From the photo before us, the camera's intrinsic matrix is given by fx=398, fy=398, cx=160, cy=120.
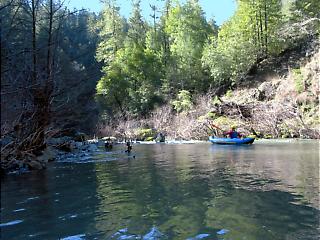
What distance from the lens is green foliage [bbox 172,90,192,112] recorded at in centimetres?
3903

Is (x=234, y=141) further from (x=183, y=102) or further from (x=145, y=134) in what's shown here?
(x=183, y=102)

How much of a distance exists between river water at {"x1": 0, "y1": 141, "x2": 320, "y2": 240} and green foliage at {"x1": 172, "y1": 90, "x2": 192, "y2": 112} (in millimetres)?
24949

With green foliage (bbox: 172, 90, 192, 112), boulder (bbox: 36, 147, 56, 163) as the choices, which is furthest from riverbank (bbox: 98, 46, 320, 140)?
boulder (bbox: 36, 147, 56, 163)

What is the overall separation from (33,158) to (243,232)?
10608mm

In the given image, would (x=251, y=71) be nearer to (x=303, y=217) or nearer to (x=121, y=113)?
(x=121, y=113)

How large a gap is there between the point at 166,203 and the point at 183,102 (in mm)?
31178

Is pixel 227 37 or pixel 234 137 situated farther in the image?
pixel 227 37

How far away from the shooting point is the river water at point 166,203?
6383 millimetres

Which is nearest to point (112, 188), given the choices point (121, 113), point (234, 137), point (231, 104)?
point (234, 137)

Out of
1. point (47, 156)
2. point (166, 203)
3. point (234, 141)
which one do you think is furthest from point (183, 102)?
point (166, 203)

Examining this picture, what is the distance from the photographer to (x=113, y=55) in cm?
5200

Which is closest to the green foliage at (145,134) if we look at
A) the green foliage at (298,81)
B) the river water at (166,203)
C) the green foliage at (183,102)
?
the green foliage at (183,102)

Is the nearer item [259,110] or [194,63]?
[259,110]

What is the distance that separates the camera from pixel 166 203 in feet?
27.5
